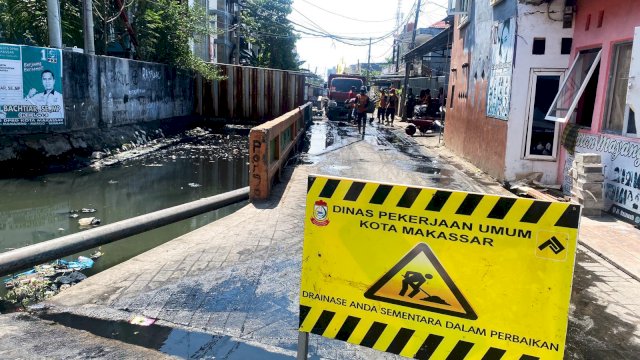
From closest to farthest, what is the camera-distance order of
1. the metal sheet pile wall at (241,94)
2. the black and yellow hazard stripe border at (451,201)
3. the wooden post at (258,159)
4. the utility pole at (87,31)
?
the black and yellow hazard stripe border at (451,201) → the wooden post at (258,159) → the utility pole at (87,31) → the metal sheet pile wall at (241,94)

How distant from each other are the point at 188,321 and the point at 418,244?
228 centimetres

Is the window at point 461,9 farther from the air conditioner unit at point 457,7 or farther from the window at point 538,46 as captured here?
the window at point 538,46

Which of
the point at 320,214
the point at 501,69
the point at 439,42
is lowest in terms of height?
the point at 320,214

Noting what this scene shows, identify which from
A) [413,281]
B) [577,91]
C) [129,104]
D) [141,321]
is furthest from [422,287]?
[129,104]

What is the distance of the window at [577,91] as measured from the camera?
30.0ft

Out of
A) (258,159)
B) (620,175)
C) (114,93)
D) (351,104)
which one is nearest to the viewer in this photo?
A: (620,175)

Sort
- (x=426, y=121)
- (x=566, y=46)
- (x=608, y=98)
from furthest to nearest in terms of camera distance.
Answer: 1. (x=426, y=121)
2. (x=566, y=46)
3. (x=608, y=98)

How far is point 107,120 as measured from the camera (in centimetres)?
1419

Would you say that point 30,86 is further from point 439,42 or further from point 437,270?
point 439,42

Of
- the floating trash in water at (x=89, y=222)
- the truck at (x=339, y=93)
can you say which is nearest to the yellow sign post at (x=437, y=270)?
the floating trash in water at (x=89, y=222)

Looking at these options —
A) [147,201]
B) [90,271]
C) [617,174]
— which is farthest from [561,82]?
[90,271]

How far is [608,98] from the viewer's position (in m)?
8.27

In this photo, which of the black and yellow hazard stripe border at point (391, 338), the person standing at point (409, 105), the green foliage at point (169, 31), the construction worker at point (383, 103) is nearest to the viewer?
the black and yellow hazard stripe border at point (391, 338)

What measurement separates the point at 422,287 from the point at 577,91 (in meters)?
8.41
